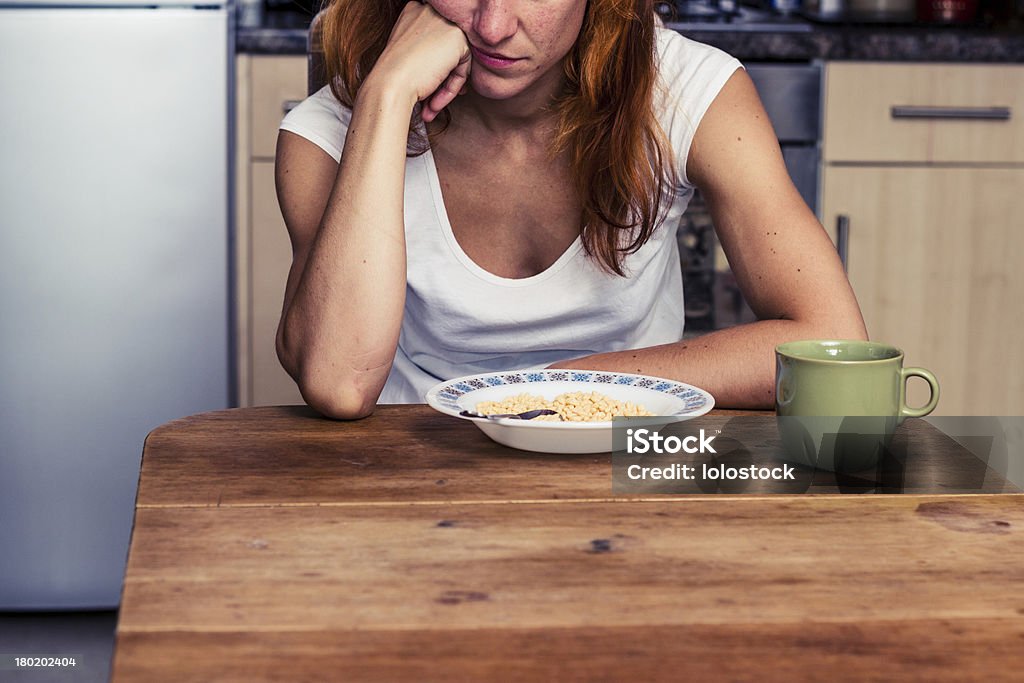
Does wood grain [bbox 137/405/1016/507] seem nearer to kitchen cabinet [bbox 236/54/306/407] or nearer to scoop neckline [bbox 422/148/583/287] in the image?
scoop neckline [bbox 422/148/583/287]

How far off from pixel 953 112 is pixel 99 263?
1569 millimetres

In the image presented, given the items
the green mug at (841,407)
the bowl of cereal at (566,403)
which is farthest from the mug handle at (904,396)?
the bowl of cereal at (566,403)

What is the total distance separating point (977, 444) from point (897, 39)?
4.91 feet

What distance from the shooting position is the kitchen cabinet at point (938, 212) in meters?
2.27

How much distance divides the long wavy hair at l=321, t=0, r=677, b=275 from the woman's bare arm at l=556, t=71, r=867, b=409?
0.06 meters

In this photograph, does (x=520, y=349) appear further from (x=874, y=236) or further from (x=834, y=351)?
(x=874, y=236)

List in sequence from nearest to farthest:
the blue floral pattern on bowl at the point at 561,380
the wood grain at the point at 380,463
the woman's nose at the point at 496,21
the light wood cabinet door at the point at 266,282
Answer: the wood grain at the point at 380,463 → the blue floral pattern on bowl at the point at 561,380 → the woman's nose at the point at 496,21 → the light wood cabinet door at the point at 266,282

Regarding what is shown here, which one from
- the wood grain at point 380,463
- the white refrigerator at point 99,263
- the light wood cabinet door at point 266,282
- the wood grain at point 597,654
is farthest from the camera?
the light wood cabinet door at point 266,282

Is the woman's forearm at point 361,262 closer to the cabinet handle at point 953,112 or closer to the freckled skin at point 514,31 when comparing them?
the freckled skin at point 514,31

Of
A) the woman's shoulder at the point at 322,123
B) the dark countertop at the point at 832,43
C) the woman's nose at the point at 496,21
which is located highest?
the dark countertop at the point at 832,43

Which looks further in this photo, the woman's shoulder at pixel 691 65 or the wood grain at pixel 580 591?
the woman's shoulder at pixel 691 65

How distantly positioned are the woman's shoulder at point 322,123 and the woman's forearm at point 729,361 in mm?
400

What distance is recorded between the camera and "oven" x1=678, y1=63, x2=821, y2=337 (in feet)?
7.39

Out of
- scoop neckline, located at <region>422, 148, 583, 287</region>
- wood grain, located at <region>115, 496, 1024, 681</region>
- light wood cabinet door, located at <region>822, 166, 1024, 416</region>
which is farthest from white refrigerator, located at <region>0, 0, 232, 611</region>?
wood grain, located at <region>115, 496, 1024, 681</region>
